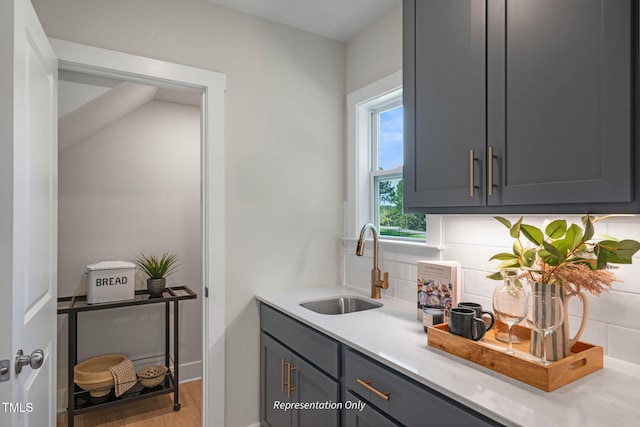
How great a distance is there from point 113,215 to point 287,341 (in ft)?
6.20

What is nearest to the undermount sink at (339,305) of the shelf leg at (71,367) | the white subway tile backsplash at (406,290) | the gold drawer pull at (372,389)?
the white subway tile backsplash at (406,290)

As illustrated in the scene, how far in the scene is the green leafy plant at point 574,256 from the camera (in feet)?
3.39

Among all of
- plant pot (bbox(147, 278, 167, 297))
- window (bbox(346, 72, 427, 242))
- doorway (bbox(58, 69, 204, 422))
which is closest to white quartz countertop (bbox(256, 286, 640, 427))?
window (bbox(346, 72, 427, 242))

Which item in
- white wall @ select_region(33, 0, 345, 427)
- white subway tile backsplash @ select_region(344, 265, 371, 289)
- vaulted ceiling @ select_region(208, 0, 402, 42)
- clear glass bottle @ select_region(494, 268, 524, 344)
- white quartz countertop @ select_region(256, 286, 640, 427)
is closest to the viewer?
white quartz countertop @ select_region(256, 286, 640, 427)

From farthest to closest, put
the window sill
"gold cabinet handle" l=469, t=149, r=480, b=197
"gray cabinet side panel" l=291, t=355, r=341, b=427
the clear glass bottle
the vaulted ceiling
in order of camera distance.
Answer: the vaulted ceiling < the window sill < "gray cabinet side panel" l=291, t=355, r=341, b=427 < "gold cabinet handle" l=469, t=149, r=480, b=197 < the clear glass bottle

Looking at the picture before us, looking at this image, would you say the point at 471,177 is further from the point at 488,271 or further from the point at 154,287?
the point at 154,287

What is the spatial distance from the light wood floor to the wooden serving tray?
6.49 ft

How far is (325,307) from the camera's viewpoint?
2129 millimetres

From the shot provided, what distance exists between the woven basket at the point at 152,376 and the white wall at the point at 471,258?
5.05 feet

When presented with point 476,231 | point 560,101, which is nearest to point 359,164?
point 476,231

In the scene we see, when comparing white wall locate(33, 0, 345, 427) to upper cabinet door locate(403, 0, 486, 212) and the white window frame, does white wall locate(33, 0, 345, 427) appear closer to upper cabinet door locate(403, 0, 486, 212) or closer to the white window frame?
the white window frame

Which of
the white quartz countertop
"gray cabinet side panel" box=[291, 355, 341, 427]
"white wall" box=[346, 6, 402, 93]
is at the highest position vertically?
"white wall" box=[346, 6, 402, 93]

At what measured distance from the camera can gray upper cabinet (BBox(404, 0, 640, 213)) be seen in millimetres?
937

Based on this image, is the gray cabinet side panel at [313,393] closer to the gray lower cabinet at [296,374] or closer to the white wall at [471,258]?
the gray lower cabinet at [296,374]
